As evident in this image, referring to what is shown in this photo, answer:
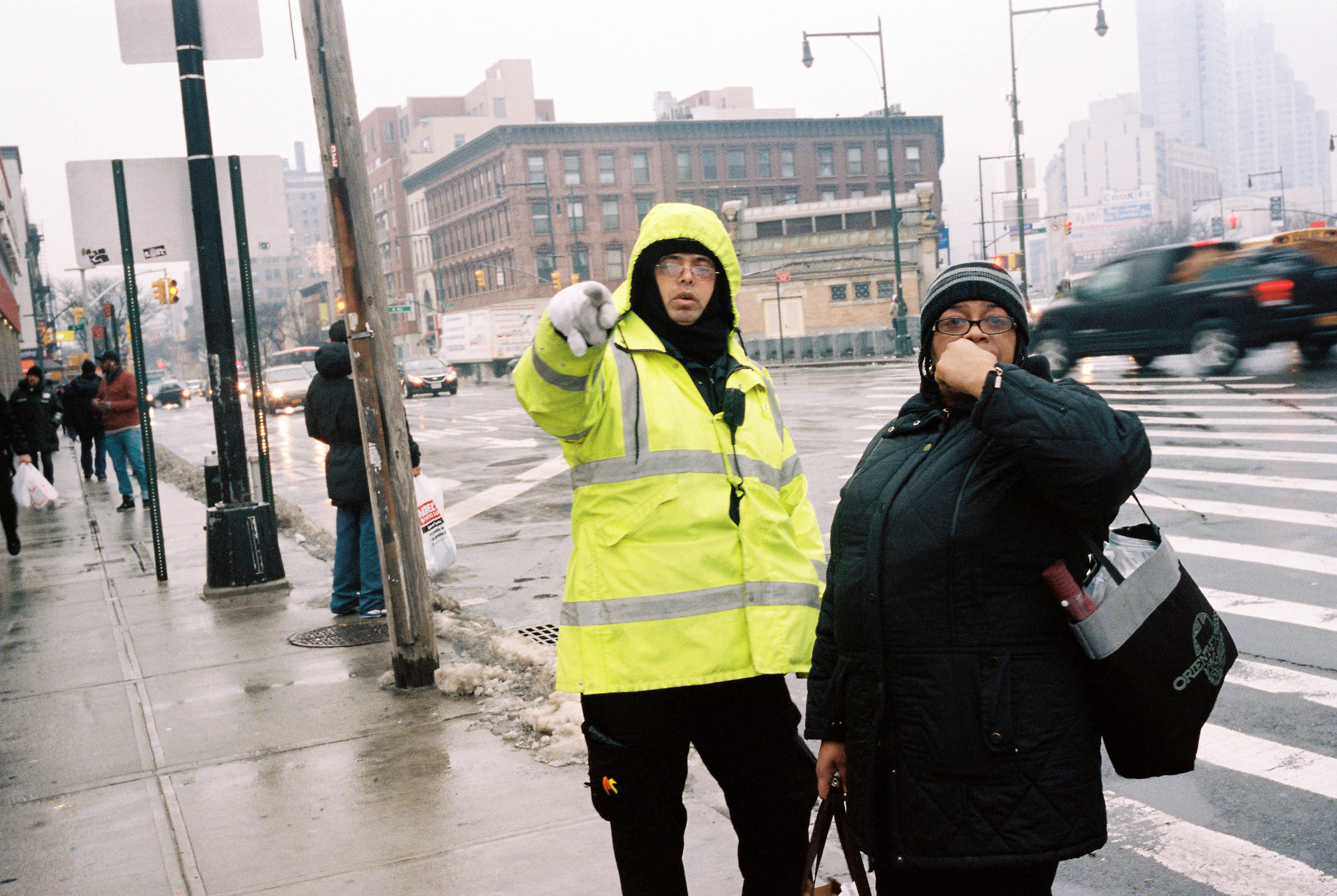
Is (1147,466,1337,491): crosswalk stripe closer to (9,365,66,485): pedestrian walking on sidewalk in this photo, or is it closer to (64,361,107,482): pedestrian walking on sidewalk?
(9,365,66,485): pedestrian walking on sidewalk

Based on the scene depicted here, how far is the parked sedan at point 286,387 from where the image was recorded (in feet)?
116

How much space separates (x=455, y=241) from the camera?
277 feet

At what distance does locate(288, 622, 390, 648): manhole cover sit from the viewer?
6.80 metres

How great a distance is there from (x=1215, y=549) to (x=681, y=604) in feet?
21.2

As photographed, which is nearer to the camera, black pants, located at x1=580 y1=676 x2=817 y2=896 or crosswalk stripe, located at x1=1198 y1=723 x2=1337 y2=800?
black pants, located at x1=580 y1=676 x2=817 y2=896

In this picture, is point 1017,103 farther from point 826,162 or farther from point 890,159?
point 826,162

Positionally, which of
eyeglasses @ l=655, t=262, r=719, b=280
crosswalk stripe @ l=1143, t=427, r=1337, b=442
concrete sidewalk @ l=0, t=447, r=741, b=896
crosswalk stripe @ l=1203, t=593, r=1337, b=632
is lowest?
crosswalk stripe @ l=1203, t=593, r=1337, b=632

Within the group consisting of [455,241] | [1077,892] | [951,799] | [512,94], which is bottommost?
[1077,892]

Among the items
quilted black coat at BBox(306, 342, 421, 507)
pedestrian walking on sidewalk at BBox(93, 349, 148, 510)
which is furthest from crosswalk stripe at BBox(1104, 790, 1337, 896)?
pedestrian walking on sidewalk at BBox(93, 349, 148, 510)

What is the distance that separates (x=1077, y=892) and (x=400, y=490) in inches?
140

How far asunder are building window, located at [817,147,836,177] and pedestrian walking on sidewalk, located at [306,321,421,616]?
7561 centimetres

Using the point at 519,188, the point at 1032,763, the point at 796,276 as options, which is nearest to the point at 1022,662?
the point at 1032,763

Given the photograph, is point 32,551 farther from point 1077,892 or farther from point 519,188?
point 519,188

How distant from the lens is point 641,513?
268 cm
